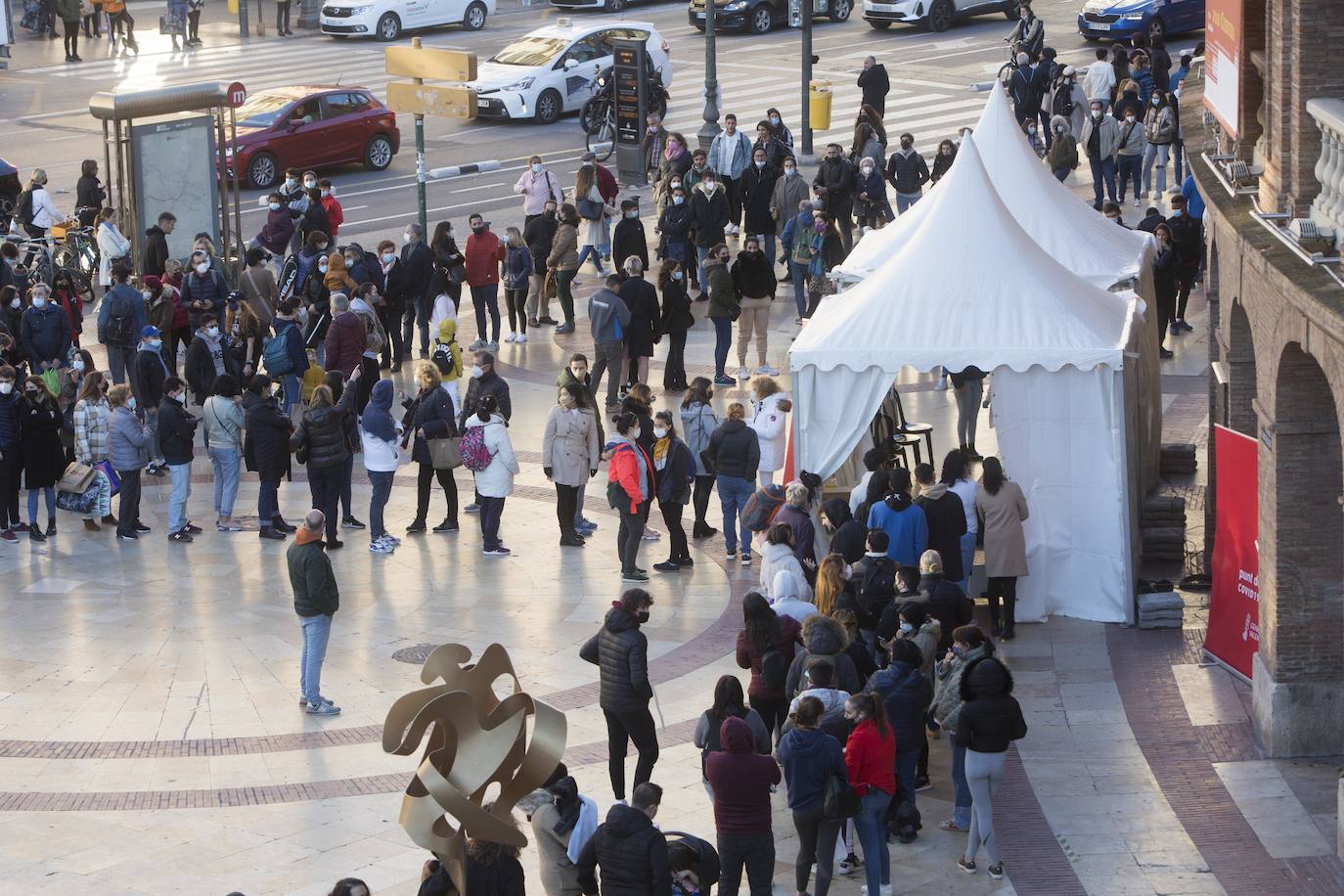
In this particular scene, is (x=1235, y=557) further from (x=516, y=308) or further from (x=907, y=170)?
(x=907, y=170)

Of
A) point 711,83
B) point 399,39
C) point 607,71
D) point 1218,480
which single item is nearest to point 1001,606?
point 1218,480

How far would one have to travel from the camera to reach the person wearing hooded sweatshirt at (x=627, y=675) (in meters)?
13.2

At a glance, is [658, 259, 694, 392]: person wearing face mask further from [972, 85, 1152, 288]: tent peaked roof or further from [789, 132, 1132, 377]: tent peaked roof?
[789, 132, 1132, 377]: tent peaked roof

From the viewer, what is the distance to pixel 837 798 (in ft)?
39.0

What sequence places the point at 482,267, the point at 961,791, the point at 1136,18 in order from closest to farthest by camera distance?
the point at 961,791, the point at 482,267, the point at 1136,18

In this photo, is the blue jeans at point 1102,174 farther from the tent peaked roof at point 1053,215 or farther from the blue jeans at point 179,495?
the blue jeans at point 179,495

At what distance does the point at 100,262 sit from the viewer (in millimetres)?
26828

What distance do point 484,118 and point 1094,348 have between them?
25.7 meters

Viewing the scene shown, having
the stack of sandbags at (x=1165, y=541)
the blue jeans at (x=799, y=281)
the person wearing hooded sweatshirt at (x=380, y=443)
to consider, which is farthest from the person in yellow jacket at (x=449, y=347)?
the stack of sandbags at (x=1165, y=541)

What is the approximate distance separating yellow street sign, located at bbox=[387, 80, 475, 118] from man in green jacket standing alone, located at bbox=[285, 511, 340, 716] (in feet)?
38.6

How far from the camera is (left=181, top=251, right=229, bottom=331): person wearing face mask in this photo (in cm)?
2270

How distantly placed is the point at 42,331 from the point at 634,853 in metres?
12.7

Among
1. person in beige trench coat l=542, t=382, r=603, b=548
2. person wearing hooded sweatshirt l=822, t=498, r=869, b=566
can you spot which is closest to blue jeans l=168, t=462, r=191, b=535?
person in beige trench coat l=542, t=382, r=603, b=548

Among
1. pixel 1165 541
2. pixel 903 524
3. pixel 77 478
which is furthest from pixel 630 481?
pixel 77 478
